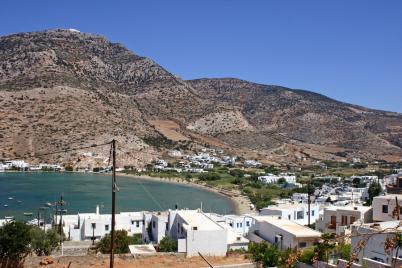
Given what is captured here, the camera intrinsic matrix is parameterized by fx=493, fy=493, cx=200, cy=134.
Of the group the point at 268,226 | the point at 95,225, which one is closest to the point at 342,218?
the point at 268,226

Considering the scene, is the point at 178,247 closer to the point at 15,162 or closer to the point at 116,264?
the point at 116,264

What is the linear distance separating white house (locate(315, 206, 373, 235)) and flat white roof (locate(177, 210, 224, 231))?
579 cm

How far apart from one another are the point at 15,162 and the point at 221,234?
291 feet

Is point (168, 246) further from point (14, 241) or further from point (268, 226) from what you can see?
point (14, 241)

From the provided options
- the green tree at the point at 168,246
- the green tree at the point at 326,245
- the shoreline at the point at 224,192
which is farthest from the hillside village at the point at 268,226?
the shoreline at the point at 224,192

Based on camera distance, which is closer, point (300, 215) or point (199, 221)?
point (199, 221)

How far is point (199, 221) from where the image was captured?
25.8 meters

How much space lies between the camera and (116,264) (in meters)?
18.6

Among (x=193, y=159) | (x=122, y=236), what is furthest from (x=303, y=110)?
(x=122, y=236)

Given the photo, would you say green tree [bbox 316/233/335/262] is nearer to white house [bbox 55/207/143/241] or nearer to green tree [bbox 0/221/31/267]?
green tree [bbox 0/221/31/267]

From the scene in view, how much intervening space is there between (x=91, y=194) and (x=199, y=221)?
46.4m

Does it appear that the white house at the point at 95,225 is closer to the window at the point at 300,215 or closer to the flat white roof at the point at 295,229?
the window at the point at 300,215

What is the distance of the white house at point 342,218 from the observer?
74.9ft

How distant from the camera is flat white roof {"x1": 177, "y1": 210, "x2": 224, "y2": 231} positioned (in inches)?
938
